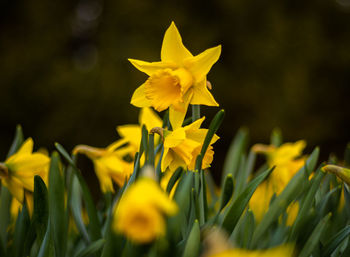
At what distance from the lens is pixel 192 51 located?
4.09 metres

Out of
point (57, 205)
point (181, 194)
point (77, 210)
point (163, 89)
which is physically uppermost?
point (163, 89)

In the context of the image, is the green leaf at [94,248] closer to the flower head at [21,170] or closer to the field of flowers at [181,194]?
the field of flowers at [181,194]

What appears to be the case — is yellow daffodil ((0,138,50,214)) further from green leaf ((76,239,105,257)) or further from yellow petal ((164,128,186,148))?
yellow petal ((164,128,186,148))

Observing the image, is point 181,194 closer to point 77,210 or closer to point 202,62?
point 202,62

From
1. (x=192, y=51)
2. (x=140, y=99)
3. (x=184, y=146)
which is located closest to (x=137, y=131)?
(x=140, y=99)

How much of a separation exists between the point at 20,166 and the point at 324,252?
2.03 ft

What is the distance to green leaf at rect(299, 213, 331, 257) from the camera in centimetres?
62

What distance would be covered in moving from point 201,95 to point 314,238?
0.31 metres

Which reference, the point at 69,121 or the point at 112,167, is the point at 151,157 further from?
the point at 69,121

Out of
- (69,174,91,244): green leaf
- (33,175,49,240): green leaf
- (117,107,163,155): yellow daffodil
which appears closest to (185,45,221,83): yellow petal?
(117,107,163,155): yellow daffodil

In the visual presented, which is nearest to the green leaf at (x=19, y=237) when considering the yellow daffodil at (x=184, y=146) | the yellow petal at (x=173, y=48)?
the yellow daffodil at (x=184, y=146)

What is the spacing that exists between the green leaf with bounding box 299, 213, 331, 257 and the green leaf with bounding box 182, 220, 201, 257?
194mm

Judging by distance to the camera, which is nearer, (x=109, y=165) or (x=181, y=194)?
(x=181, y=194)

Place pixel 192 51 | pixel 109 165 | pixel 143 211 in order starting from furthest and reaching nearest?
1. pixel 192 51
2. pixel 109 165
3. pixel 143 211
